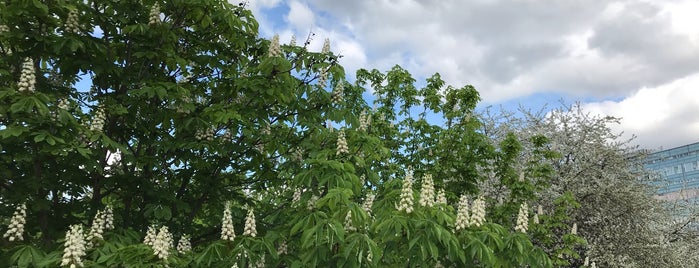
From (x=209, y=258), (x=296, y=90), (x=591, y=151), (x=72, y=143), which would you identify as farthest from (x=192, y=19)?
(x=591, y=151)

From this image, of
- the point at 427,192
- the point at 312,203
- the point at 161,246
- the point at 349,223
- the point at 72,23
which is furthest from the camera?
the point at 72,23

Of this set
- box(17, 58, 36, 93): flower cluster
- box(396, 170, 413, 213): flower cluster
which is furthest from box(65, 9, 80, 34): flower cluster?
box(396, 170, 413, 213): flower cluster

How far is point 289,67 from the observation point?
7.64 metres

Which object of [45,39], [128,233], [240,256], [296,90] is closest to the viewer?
[240,256]

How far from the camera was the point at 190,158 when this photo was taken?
7945 mm

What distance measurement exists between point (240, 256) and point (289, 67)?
3.00 metres

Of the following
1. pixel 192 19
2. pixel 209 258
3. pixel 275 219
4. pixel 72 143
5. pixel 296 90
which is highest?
pixel 192 19

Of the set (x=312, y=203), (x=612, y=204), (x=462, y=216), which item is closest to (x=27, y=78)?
(x=312, y=203)

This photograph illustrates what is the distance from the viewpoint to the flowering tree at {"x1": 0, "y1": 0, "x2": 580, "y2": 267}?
19.5 feet

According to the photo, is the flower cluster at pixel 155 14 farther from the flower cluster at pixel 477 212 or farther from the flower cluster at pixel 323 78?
the flower cluster at pixel 477 212

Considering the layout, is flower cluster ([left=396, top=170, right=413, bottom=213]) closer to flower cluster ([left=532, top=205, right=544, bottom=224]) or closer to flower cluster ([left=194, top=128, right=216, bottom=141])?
flower cluster ([left=194, top=128, right=216, bottom=141])

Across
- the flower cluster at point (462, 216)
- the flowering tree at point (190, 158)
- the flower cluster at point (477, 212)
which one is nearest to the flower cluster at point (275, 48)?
the flowering tree at point (190, 158)

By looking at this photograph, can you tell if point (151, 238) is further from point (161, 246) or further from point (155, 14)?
point (155, 14)

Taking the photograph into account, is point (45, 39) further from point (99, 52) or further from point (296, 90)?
point (296, 90)
